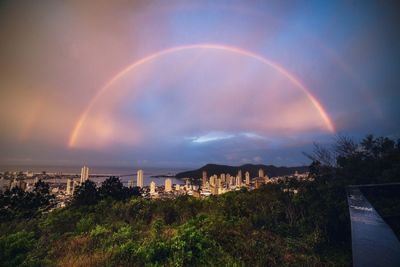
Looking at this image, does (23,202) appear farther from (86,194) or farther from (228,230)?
(228,230)

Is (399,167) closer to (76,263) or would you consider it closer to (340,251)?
(340,251)

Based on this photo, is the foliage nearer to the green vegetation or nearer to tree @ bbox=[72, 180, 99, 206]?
tree @ bbox=[72, 180, 99, 206]

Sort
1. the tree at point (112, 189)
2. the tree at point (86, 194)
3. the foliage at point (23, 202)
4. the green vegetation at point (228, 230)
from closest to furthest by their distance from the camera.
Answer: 1. the green vegetation at point (228, 230)
2. the foliage at point (23, 202)
3. the tree at point (86, 194)
4. the tree at point (112, 189)

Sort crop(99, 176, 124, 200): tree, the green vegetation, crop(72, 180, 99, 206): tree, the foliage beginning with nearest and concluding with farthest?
the green vegetation
the foliage
crop(72, 180, 99, 206): tree
crop(99, 176, 124, 200): tree

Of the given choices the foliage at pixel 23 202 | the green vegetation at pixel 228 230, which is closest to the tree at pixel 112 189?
the foliage at pixel 23 202

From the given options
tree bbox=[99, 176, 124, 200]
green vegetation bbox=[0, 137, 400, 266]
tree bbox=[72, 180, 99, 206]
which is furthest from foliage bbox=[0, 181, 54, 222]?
tree bbox=[99, 176, 124, 200]

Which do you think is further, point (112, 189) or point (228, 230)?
point (112, 189)

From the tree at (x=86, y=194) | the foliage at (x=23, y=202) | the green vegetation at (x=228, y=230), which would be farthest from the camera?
the tree at (x=86, y=194)

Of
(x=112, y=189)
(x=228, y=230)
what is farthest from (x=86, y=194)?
(x=228, y=230)

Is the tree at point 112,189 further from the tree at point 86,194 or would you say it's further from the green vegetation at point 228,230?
the green vegetation at point 228,230
